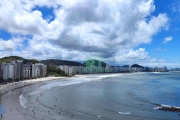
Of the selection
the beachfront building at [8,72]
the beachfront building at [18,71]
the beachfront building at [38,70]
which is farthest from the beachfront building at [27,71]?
the beachfront building at [8,72]

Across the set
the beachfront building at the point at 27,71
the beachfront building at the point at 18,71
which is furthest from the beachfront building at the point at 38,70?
the beachfront building at the point at 18,71

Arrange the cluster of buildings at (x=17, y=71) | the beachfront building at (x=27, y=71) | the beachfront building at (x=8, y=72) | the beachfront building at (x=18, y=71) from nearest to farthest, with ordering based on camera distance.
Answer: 1. the beachfront building at (x=8, y=72)
2. the cluster of buildings at (x=17, y=71)
3. the beachfront building at (x=18, y=71)
4. the beachfront building at (x=27, y=71)

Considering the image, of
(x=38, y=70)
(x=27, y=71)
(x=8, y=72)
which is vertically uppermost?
(x=38, y=70)

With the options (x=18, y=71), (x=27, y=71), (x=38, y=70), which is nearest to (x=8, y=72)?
(x=18, y=71)

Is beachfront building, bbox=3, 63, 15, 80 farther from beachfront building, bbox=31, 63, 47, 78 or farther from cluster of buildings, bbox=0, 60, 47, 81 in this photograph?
beachfront building, bbox=31, 63, 47, 78

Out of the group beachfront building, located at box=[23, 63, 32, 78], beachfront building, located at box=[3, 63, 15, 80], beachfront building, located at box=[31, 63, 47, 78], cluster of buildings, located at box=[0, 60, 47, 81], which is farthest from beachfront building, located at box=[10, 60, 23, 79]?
beachfront building, located at box=[31, 63, 47, 78]

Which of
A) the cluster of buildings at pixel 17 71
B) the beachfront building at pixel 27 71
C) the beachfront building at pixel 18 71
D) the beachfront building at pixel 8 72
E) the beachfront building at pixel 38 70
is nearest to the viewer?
the beachfront building at pixel 8 72

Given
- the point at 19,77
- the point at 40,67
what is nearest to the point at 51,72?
the point at 40,67

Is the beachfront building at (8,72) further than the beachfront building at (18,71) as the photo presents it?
No

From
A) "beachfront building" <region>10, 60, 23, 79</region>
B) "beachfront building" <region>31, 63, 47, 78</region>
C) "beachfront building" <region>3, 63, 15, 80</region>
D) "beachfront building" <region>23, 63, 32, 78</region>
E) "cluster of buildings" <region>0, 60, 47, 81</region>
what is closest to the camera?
"beachfront building" <region>3, 63, 15, 80</region>

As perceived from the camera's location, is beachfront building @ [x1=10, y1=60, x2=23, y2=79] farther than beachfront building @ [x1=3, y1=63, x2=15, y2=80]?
Yes

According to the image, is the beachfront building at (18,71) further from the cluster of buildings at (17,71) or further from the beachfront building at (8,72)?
the beachfront building at (8,72)

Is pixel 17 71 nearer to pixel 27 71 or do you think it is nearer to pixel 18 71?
pixel 18 71

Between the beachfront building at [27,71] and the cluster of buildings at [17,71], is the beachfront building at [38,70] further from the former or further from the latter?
the beachfront building at [27,71]
